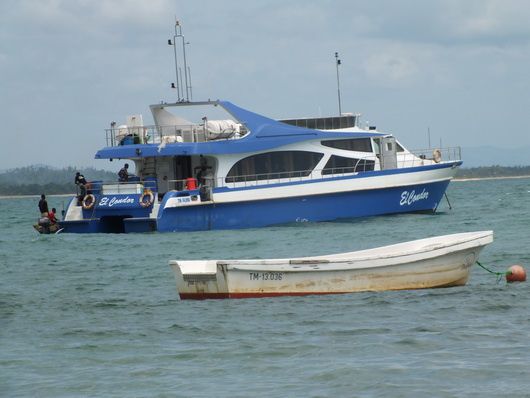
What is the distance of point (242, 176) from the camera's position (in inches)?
1362

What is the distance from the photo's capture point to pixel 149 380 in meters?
12.5

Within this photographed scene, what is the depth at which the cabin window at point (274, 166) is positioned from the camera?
3459 cm

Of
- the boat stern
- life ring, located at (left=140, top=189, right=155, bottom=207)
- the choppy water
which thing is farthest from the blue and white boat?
the boat stern

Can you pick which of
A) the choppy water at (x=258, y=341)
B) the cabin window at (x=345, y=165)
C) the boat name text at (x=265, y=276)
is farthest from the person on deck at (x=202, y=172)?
the boat name text at (x=265, y=276)

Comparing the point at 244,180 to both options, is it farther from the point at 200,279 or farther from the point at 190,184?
the point at 200,279

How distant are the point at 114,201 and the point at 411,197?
30.6 feet

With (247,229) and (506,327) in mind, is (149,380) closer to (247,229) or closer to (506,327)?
(506,327)

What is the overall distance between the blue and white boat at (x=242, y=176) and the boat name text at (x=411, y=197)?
43mm

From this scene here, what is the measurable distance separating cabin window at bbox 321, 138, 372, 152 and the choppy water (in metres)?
13.0

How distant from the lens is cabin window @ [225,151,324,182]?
1362 inches

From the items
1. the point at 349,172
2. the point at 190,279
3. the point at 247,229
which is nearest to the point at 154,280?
the point at 190,279

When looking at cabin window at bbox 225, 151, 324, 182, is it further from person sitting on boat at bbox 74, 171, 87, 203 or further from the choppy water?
the choppy water

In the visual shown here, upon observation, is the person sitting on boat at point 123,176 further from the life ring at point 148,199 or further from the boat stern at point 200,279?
the boat stern at point 200,279

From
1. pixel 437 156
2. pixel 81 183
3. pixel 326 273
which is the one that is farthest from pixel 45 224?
pixel 326 273
